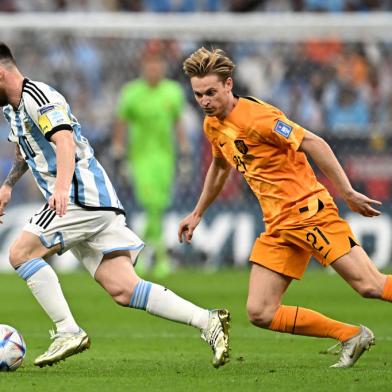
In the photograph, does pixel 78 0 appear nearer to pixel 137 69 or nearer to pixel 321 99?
pixel 137 69

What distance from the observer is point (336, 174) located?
7293mm

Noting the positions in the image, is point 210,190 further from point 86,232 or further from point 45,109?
point 45,109

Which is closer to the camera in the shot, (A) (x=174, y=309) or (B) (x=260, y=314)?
(A) (x=174, y=309)

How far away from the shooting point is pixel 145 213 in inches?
640

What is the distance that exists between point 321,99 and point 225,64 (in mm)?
9616

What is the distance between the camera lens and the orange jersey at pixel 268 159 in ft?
24.6

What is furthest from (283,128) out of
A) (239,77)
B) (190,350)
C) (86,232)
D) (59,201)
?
(239,77)

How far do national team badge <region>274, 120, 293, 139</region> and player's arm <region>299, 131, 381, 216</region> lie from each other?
11cm

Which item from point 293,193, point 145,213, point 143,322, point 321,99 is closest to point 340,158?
point 321,99

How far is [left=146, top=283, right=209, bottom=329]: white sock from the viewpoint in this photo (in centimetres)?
725

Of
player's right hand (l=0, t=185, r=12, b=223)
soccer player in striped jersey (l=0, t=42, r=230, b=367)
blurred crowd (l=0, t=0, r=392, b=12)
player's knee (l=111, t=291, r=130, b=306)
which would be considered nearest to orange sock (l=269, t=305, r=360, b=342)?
soccer player in striped jersey (l=0, t=42, r=230, b=367)

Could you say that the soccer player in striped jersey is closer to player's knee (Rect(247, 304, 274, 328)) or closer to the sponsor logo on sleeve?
the sponsor logo on sleeve

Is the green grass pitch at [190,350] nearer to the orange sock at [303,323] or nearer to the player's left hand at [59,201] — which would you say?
the orange sock at [303,323]

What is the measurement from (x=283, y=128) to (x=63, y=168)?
1.42 metres
